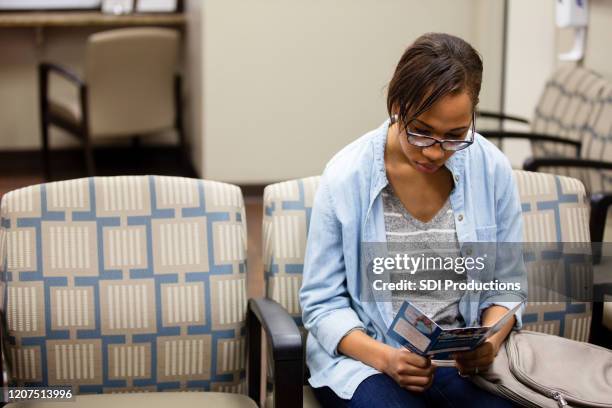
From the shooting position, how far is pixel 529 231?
2279mm

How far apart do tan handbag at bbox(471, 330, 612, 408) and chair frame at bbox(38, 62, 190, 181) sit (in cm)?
400

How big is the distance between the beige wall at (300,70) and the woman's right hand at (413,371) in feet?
12.1

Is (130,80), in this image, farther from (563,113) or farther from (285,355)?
(285,355)

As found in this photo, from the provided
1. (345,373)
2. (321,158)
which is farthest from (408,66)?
(321,158)

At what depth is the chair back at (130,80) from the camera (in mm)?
5492

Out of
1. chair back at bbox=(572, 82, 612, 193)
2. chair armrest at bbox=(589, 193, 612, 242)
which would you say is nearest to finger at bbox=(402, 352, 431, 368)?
chair armrest at bbox=(589, 193, 612, 242)

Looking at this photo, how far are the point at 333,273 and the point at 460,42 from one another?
542 mm

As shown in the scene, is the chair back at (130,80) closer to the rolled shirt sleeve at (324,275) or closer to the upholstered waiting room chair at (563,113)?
the upholstered waiting room chair at (563,113)

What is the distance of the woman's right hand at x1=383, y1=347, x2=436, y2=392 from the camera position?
1824mm

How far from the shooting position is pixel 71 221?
2105 millimetres

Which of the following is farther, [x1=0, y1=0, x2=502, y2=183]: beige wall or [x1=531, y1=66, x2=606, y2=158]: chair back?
[x1=0, y1=0, x2=502, y2=183]: beige wall

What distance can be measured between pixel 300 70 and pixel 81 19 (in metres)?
1.54

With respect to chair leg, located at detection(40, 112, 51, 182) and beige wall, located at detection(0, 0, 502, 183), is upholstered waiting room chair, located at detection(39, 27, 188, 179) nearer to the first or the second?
chair leg, located at detection(40, 112, 51, 182)

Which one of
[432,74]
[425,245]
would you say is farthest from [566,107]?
[432,74]
